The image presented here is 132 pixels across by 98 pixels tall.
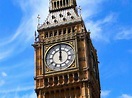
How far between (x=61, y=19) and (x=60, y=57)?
21.2ft

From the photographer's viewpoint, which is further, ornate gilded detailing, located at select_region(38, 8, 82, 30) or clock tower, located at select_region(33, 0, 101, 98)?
ornate gilded detailing, located at select_region(38, 8, 82, 30)

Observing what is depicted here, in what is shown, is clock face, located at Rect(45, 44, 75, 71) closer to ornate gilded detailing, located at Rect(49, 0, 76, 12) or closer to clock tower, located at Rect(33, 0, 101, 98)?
clock tower, located at Rect(33, 0, 101, 98)

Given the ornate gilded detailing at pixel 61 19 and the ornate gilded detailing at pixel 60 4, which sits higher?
the ornate gilded detailing at pixel 60 4

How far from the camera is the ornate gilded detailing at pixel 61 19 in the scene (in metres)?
59.0

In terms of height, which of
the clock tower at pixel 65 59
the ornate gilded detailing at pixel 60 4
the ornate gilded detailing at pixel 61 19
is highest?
the ornate gilded detailing at pixel 60 4

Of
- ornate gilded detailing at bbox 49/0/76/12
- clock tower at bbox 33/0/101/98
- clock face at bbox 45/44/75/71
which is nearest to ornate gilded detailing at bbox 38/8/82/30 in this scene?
clock tower at bbox 33/0/101/98

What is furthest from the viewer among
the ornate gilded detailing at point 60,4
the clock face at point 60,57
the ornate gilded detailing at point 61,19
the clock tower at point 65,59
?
the ornate gilded detailing at point 60,4

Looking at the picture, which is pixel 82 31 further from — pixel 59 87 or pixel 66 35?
pixel 59 87

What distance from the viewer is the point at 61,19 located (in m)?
59.9

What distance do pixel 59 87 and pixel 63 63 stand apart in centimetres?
335

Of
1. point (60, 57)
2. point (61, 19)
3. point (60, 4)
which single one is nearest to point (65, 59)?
point (60, 57)

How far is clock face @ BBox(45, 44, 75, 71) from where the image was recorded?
55188mm

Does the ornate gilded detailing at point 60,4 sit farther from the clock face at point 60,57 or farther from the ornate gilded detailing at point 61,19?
the clock face at point 60,57

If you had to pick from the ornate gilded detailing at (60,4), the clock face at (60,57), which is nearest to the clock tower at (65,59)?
the clock face at (60,57)
